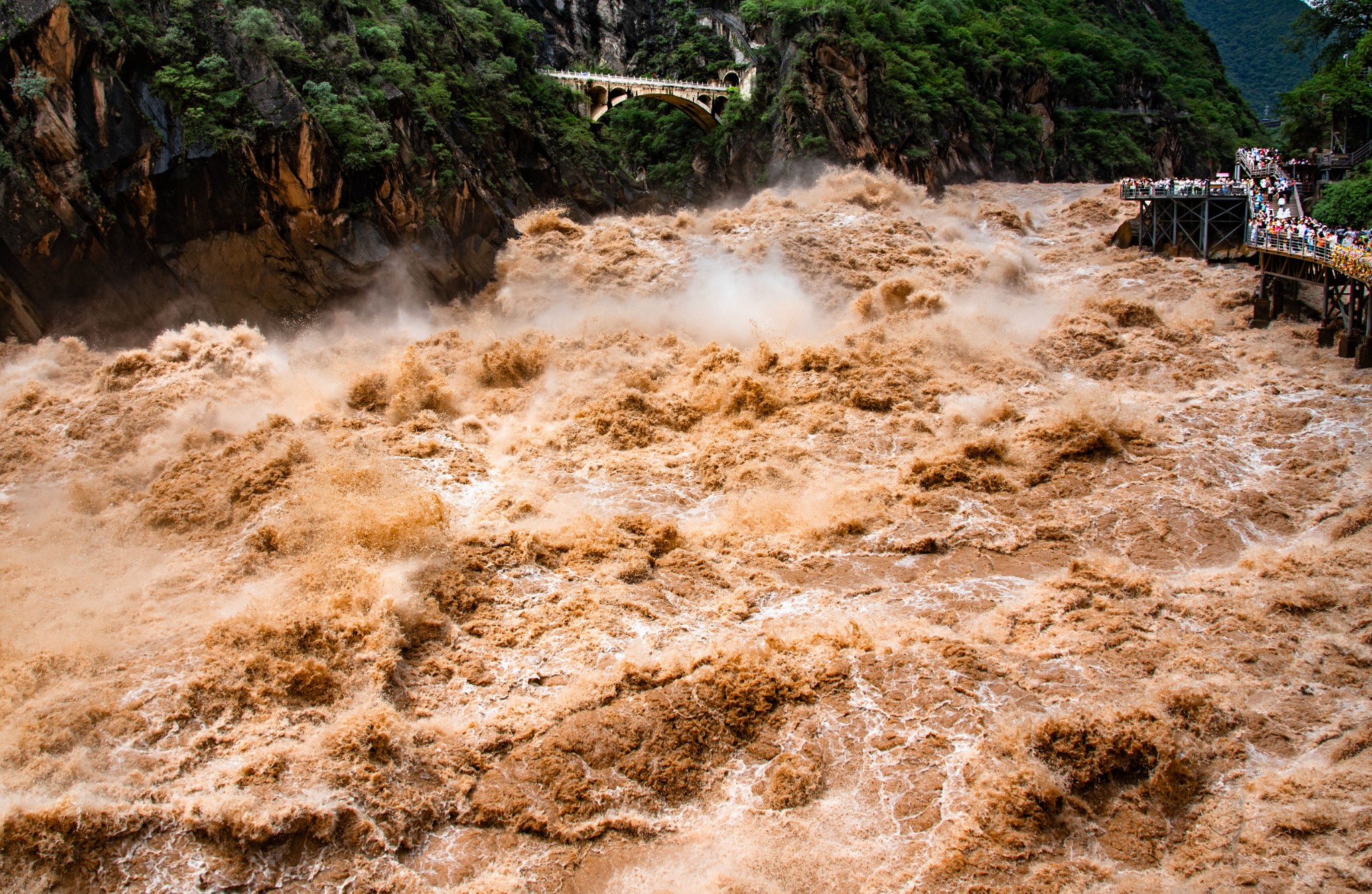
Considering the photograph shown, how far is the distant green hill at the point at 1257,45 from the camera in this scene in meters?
79.1

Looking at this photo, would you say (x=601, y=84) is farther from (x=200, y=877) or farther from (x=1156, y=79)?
(x=200, y=877)

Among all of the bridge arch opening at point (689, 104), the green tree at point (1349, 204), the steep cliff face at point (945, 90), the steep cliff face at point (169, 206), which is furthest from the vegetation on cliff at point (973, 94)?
the steep cliff face at point (169, 206)

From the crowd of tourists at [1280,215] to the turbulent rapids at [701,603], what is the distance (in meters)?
1.73

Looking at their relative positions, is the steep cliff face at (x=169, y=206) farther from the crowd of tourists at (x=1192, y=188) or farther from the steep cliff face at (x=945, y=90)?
the steep cliff face at (x=945, y=90)

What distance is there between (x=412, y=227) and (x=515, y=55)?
14.1 m

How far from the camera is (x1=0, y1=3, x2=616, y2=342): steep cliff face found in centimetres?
2111

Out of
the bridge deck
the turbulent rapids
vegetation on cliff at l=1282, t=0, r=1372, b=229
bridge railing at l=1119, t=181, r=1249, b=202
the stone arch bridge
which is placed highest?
the stone arch bridge

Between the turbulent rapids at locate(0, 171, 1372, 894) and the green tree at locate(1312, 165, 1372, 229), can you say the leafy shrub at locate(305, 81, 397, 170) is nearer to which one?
the turbulent rapids at locate(0, 171, 1372, 894)

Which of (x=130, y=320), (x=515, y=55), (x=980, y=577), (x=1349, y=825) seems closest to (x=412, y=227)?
(x=130, y=320)

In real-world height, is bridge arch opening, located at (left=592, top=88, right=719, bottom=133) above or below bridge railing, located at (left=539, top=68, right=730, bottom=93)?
below

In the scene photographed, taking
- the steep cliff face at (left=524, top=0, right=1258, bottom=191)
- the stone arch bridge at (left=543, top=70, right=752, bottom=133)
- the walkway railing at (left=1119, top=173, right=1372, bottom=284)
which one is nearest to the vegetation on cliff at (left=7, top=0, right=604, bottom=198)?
the stone arch bridge at (left=543, top=70, right=752, bottom=133)

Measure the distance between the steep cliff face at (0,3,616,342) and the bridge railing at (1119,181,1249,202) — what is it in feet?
67.1

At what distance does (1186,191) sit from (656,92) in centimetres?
2475

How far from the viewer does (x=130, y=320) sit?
73.9ft
